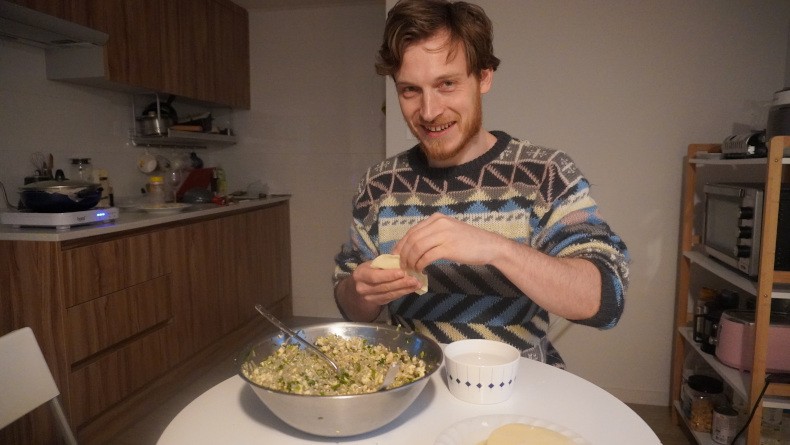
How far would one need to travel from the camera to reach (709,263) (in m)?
2.05

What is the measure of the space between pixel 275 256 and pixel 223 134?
3.29 feet

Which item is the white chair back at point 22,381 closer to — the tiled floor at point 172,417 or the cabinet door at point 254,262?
the tiled floor at point 172,417

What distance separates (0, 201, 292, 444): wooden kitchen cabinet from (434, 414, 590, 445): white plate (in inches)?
73.1

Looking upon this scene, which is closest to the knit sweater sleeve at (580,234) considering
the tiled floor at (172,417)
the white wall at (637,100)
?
the white wall at (637,100)

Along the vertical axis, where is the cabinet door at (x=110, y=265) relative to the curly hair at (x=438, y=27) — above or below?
below

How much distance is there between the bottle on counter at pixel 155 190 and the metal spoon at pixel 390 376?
291 centimetres

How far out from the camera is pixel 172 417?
247cm

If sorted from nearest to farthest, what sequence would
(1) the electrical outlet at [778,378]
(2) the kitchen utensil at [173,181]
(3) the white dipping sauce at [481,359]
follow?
(3) the white dipping sauce at [481,359] < (1) the electrical outlet at [778,378] < (2) the kitchen utensil at [173,181]

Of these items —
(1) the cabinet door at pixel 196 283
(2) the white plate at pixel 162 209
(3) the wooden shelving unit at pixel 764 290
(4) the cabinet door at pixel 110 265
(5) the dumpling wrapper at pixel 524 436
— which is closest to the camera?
(5) the dumpling wrapper at pixel 524 436

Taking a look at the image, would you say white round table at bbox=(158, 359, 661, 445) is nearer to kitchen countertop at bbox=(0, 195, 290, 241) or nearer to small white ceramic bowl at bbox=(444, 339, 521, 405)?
small white ceramic bowl at bbox=(444, 339, 521, 405)

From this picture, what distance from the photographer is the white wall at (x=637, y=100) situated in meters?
2.29

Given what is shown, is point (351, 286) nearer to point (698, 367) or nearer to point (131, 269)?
point (131, 269)

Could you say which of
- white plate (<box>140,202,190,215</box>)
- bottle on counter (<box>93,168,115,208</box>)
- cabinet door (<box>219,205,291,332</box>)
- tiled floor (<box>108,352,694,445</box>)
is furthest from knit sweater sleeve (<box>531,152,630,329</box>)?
bottle on counter (<box>93,168,115,208</box>)

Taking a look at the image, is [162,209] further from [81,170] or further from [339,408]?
[339,408]
